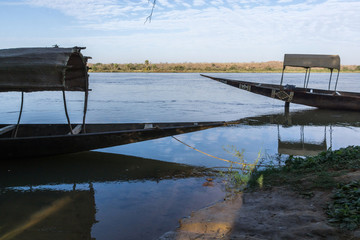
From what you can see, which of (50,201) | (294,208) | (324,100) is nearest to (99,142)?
(50,201)

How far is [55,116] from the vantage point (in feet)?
41.6

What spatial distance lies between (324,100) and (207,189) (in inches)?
429

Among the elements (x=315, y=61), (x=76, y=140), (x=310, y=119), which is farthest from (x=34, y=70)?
(x=315, y=61)

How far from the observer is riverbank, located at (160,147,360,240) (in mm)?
3016

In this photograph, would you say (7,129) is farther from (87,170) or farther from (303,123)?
(303,123)

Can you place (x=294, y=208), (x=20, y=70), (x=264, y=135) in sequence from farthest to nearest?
(x=264, y=135), (x=20, y=70), (x=294, y=208)

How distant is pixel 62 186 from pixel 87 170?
850 mm

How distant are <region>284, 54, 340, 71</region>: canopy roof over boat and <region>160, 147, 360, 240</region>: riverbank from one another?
9790 millimetres

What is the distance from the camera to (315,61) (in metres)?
13.8

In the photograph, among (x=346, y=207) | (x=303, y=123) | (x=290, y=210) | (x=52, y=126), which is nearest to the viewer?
(x=346, y=207)

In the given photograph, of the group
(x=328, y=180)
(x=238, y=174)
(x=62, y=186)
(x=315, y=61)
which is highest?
(x=315, y=61)

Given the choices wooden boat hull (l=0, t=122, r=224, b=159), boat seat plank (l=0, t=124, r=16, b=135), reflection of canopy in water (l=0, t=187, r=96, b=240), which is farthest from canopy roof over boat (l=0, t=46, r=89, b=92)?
reflection of canopy in water (l=0, t=187, r=96, b=240)

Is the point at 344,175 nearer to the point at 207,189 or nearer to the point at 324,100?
the point at 207,189

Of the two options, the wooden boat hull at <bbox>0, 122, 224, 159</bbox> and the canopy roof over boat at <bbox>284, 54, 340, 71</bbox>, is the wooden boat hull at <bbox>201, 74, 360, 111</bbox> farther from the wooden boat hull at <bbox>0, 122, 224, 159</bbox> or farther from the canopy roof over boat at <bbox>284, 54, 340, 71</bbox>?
the wooden boat hull at <bbox>0, 122, 224, 159</bbox>
